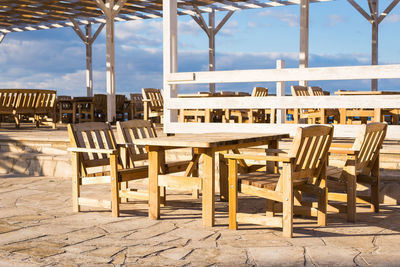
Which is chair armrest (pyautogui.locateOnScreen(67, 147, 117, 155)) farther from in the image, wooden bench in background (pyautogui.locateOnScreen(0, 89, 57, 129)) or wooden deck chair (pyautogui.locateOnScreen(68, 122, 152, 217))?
wooden bench in background (pyautogui.locateOnScreen(0, 89, 57, 129))

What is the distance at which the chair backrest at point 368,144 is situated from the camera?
4883 mm

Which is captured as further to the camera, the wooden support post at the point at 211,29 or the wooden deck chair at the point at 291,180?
the wooden support post at the point at 211,29

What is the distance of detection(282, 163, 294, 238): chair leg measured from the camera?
4324 mm

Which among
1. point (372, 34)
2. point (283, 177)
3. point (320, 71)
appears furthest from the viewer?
point (372, 34)

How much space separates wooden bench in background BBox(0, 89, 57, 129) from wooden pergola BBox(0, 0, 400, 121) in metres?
1.35

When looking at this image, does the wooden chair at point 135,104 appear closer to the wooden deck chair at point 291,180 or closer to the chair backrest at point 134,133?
the chair backrest at point 134,133

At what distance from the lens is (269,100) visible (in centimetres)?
708

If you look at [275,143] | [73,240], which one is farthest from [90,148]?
[275,143]

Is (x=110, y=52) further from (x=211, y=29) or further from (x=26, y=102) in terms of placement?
(x=211, y=29)

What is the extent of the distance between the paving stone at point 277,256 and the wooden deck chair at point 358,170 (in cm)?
121

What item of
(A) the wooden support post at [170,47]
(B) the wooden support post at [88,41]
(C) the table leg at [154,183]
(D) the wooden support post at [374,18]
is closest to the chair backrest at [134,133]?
(C) the table leg at [154,183]

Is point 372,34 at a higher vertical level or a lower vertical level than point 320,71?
higher

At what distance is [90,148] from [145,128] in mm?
896

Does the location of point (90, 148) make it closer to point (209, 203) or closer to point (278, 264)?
point (209, 203)
